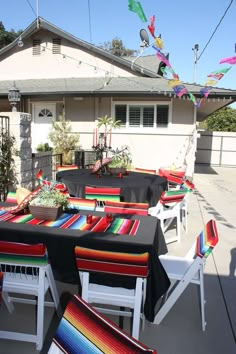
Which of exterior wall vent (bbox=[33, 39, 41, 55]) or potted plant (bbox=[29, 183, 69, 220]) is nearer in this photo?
potted plant (bbox=[29, 183, 69, 220])

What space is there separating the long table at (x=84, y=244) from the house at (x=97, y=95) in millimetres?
7830

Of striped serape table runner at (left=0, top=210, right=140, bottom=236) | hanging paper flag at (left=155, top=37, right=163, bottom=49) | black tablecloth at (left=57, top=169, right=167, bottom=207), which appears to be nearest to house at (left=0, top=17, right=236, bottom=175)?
hanging paper flag at (left=155, top=37, right=163, bottom=49)

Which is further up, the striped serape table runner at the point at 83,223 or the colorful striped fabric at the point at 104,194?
the colorful striped fabric at the point at 104,194

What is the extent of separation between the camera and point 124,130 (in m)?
11.2

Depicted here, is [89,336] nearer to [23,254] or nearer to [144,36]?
[23,254]

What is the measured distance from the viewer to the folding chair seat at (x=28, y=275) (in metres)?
2.36

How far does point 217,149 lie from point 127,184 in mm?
14386

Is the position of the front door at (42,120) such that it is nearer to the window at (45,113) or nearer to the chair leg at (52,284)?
the window at (45,113)

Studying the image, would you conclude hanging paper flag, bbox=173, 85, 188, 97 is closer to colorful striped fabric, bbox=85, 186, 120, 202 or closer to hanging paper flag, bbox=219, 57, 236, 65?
hanging paper flag, bbox=219, 57, 236, 65

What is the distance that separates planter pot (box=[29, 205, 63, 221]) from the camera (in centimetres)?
317

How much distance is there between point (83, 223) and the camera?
123 inches

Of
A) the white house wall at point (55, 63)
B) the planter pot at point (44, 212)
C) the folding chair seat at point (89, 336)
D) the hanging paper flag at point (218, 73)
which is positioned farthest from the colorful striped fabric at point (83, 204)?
the white house wall at point (55, 63)

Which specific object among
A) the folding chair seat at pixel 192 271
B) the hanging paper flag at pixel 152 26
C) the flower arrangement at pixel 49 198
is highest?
the hanging paper flag at pixel 152 26

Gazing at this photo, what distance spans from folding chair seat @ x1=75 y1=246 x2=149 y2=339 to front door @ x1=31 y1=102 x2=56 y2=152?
1025 cm
